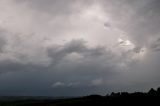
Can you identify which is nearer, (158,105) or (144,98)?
(158,105)

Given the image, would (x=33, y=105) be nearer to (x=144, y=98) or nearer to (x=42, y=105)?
(x=42, y=105)

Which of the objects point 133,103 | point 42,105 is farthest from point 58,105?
point 133,103

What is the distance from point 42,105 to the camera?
193125 mm

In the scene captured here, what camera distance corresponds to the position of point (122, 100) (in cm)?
16738

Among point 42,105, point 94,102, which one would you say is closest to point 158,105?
point 94,102

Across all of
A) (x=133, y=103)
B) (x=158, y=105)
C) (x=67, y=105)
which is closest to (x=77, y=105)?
(x=67, y=105)

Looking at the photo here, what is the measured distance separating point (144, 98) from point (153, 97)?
20.8ft

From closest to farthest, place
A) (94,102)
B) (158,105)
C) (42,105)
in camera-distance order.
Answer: (158,105), (94,102), (42,105)

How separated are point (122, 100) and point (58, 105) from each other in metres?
42.8

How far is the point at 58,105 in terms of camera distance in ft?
571

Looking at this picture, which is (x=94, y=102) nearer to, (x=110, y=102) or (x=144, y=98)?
(x=110, y=102)

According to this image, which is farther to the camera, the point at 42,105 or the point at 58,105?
the point at 42,105

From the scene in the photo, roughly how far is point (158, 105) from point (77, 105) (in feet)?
166

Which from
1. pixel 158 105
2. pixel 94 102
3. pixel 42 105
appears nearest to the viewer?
A: pixel 158 105
